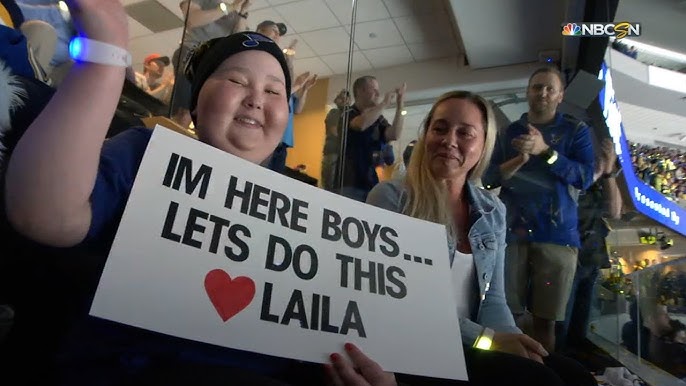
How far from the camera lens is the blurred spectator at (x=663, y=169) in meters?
5.08

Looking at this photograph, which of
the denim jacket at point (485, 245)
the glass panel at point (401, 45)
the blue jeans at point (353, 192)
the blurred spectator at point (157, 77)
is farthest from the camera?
the glass panel at point (401, 45)

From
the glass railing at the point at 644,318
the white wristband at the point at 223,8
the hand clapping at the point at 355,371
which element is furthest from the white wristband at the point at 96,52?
the glass railing at the point at 644,318

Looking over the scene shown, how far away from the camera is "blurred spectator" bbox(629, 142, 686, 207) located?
5078 mm

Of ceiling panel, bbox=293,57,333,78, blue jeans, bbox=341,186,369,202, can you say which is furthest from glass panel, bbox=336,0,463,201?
blue jeans, bbox=341,186,369,202

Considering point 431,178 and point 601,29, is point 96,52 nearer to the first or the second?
point 431,178

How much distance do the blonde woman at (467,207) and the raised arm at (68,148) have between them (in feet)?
2.21

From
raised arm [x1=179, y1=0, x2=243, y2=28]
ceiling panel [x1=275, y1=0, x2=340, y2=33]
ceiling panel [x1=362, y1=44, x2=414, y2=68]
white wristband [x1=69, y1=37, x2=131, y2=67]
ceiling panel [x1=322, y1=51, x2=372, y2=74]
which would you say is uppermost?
ceiling panel [x1=275, y1=0, x2=340, y2=33]

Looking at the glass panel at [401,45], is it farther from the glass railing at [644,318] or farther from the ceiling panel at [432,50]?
the glass railing at [644,318]

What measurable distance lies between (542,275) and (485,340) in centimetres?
115

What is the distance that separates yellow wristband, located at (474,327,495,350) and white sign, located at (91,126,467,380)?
0.15 m

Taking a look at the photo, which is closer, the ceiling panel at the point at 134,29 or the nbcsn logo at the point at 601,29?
the ceiling panel at the point at 134,29

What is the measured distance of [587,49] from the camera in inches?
145

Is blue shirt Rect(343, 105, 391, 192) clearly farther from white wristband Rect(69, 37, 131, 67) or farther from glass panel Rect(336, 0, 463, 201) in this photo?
white wristband Rect(69, 37, 131, 67)

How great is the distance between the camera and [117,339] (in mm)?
513
